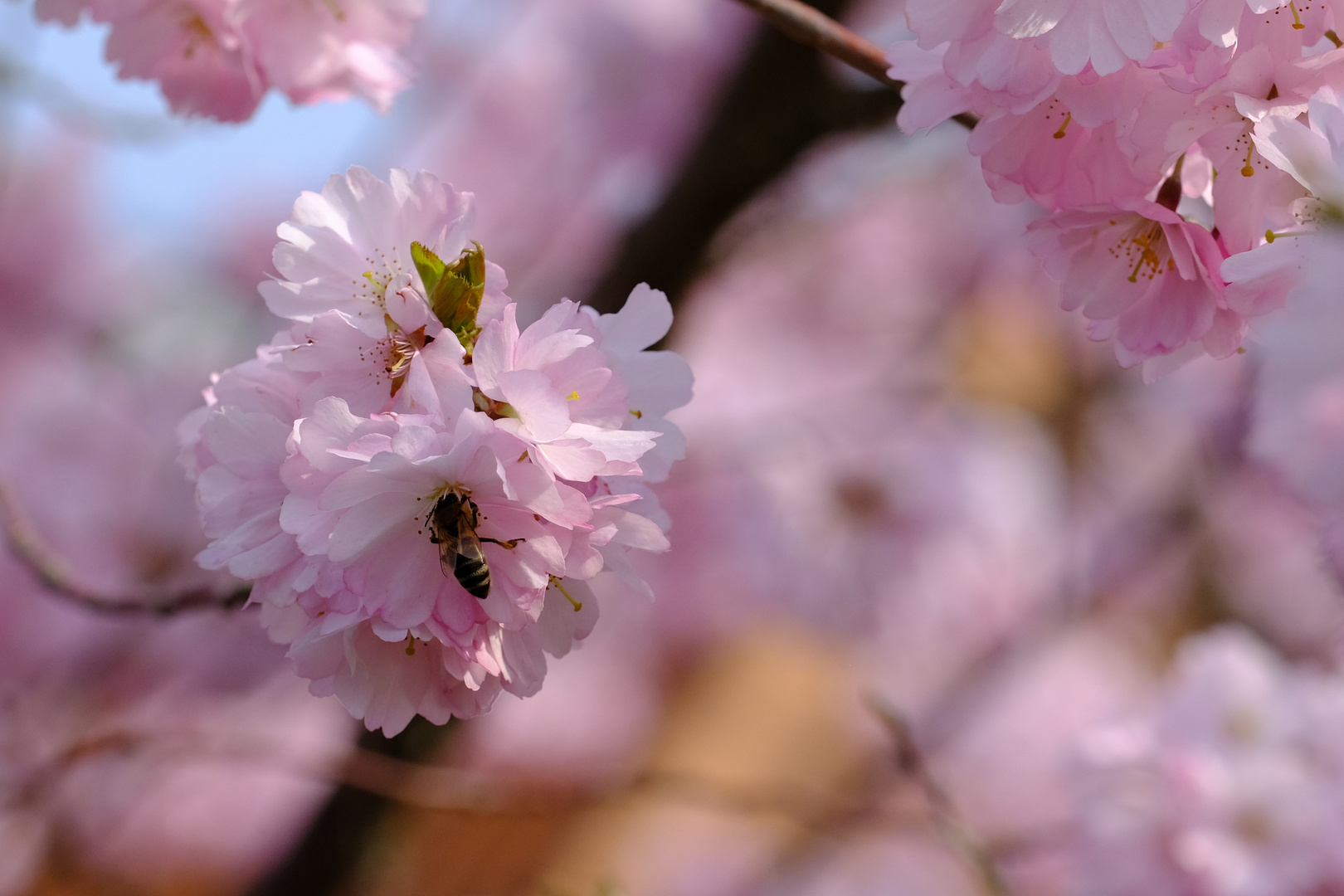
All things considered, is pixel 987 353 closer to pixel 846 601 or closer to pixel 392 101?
pixel 846 601

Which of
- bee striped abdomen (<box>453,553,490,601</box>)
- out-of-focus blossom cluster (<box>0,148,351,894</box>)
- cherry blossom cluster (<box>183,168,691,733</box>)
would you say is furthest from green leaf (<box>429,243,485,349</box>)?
out-of-focus blossom cluster (<box>0,148,351,894</box>)

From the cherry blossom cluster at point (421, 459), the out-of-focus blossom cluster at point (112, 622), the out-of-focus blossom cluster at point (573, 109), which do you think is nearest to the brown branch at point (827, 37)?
the cherry blossom cluster at point (421, 459)

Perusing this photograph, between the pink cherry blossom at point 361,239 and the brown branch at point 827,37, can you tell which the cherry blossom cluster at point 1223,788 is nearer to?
the brown branch at point 827,37

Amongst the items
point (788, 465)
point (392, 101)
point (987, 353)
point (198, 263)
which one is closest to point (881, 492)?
point (788, 465)

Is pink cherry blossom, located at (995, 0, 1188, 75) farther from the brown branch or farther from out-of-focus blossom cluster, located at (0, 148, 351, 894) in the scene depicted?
out-of-focus blossom cluster, located at (0, 148, 351, 894)

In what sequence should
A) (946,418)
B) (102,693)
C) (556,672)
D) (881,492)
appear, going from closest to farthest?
(102,693)
(881,492)
(946,418)
(556,672)

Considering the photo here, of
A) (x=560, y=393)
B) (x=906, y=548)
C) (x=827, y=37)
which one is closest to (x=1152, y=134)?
(x=827, y=37)

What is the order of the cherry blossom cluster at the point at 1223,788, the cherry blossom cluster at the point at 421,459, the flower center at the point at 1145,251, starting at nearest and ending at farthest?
the cherry blossom cluster at the point at 421,459
the flower center at the point at 1145,251
the cherry blossom cluster at the point at 1223,788
